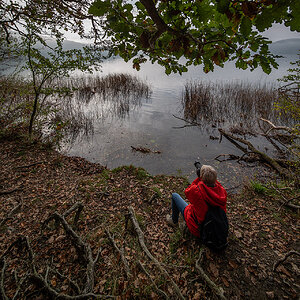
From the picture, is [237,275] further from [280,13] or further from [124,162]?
[124,162]

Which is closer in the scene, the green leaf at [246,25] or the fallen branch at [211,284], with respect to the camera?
the green leaf at [246,25]

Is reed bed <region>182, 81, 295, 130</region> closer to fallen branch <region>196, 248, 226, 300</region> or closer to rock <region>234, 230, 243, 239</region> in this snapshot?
rock <region>234, 230, 243, 239</region>

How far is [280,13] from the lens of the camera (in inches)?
34.8

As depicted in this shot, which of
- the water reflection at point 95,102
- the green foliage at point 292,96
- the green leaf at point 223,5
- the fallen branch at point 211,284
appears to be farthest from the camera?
the water reflection at point 95,102

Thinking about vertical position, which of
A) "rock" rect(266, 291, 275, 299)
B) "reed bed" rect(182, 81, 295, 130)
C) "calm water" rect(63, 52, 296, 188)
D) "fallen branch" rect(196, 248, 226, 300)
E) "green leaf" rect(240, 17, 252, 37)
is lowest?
"calm water" rect(63, 52, 296, 188)

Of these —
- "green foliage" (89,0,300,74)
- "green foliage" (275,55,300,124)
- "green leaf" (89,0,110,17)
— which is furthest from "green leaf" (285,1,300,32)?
"green foliage" (275,55,300,124)

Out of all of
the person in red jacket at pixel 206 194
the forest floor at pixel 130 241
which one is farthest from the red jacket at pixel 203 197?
the forest floor at pixel 130 241

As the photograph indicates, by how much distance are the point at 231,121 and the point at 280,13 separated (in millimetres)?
11336

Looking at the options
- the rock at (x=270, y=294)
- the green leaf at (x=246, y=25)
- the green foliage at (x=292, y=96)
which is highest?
the green leaf at (x=246, y=25)

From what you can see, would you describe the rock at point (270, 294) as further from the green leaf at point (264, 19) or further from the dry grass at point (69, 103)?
the dry grass at point (69, 103)

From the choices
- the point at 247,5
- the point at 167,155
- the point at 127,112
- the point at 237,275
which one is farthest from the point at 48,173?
the point at 127,112

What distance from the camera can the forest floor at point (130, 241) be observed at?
6.91ft

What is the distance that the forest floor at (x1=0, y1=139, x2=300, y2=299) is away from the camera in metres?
2.11

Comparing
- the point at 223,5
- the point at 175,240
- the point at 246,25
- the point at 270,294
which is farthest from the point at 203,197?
the point at 223,5
